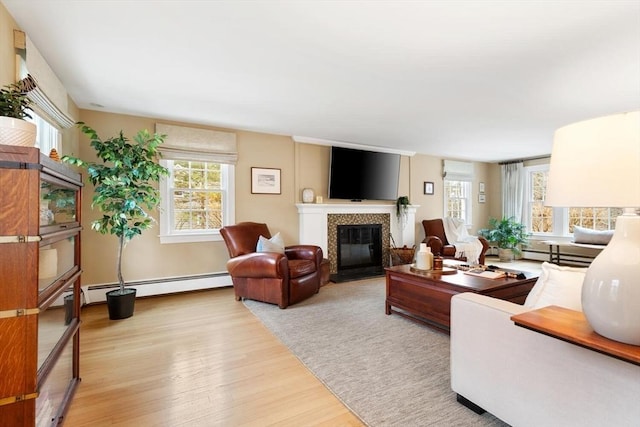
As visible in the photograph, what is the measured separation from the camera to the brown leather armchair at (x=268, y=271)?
3.32 metres

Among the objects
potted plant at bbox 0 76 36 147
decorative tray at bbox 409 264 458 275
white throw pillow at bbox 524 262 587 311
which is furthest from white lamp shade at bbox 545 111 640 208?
decorative tray at bbox 409 264 458 275

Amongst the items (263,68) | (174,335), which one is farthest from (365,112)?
(174,335)

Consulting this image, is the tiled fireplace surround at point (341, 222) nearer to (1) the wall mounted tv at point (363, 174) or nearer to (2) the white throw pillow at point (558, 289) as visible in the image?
(1) the wall mounted tv at point (363, 174)

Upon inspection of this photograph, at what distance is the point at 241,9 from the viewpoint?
176cm

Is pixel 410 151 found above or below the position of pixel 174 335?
above

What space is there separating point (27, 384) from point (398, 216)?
208 inches

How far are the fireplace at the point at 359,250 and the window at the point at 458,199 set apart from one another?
6.64ft

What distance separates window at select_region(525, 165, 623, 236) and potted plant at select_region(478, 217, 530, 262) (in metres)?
0.35

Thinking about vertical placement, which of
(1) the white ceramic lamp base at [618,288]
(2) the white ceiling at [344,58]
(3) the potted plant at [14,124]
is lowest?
(1) the white ceramic lamp base at [618,288]

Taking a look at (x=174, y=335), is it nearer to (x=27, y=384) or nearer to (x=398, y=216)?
(x=27, y=384)

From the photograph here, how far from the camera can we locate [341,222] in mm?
5148

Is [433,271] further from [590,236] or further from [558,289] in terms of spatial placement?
[590,236]

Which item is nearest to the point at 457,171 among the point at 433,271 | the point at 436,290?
the point at 433,271

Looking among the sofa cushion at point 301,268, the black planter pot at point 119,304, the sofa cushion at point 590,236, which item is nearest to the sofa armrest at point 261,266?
the sofa cushion at point 301,268
